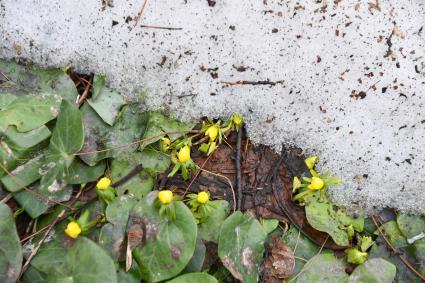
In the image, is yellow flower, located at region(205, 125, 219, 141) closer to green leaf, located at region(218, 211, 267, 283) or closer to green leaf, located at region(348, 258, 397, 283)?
green leaf, located at region(218, 211, 267, 283)

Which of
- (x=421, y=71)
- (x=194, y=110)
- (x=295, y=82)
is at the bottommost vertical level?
(x=194, y=110)

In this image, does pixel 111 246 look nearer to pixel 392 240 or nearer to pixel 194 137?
pixel 194 137

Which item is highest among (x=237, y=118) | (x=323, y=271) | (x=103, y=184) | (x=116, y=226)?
(x=237, y=118)

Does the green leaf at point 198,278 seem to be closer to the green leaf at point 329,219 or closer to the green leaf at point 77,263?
the green leaf at point 77,263

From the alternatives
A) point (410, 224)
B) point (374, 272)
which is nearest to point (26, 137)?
point (374, 272)

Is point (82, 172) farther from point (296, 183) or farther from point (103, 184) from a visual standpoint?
point (296, 183)

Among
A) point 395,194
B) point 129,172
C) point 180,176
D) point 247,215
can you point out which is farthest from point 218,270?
point 395,194

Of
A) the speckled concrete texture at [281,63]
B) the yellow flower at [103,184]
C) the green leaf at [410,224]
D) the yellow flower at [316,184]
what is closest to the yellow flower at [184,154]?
the speckled concrete texture at [281,63]
